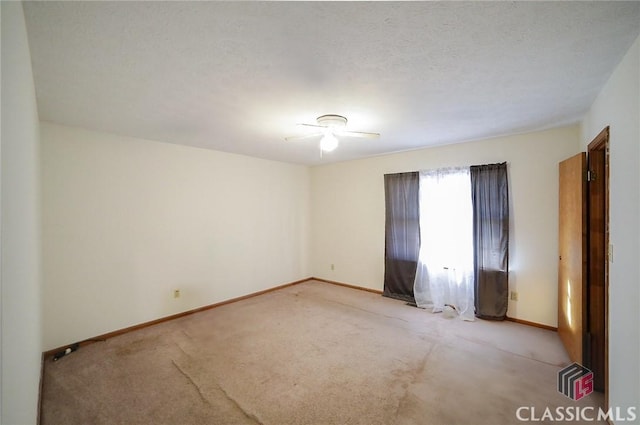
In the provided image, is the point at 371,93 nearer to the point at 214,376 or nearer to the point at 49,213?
the point at 214,376

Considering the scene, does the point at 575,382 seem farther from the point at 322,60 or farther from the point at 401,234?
the point at 322,60

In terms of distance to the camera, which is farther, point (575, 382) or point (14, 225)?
point (575, 382)

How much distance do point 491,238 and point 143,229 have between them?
4397 millimetres

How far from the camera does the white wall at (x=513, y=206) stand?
3113 millimetres

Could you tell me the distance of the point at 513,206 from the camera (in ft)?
10.9

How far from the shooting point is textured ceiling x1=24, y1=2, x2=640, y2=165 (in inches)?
49.3

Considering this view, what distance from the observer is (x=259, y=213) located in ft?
15.3

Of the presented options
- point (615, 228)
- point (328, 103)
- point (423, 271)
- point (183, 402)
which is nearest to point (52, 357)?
point (183, 402)

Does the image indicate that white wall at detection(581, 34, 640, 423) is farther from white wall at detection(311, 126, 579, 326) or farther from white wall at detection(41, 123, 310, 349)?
Answer: white wall at detection(41, 123, 310, 349)

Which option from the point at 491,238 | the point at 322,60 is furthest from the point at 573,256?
the point at 322,60

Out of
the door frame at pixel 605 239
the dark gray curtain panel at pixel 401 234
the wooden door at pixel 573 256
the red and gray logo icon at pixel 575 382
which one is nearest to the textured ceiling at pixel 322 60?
the door frame at pixel 605 239

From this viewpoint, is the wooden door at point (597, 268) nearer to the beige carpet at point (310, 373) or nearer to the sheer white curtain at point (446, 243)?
the beige carpet at point (310, 373)

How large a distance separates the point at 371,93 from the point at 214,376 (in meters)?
2.69

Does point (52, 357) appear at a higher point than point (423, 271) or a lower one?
lower
